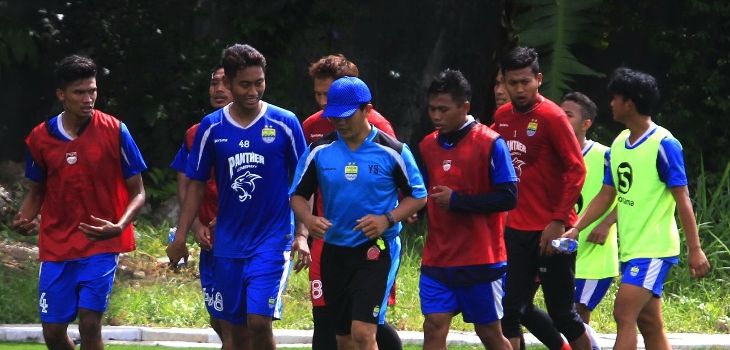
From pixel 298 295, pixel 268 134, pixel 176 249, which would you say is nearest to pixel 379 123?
pixel 268 134

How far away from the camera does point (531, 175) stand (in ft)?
31.6

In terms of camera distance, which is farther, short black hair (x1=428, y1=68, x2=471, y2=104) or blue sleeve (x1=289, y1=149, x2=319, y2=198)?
short black hair (x1=428, y1=68, x2=471, y2=104)

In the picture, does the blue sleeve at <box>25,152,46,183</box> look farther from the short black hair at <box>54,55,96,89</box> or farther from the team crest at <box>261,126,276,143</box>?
the team crest at <box>261,126,276,143</box>

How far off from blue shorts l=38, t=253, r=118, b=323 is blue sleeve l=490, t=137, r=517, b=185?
7.85 ft

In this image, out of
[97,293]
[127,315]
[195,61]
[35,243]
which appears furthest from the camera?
[195,61]

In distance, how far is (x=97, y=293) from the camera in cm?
913

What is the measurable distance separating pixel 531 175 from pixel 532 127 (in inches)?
12.2

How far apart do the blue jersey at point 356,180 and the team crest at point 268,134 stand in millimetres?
370

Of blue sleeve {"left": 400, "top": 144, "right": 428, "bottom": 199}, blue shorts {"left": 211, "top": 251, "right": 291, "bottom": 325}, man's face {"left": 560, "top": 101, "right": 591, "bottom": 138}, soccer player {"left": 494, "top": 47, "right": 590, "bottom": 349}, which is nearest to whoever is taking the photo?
blue sleeve {"left": 400, "top": 144, "right": 428, "bottom": 199}

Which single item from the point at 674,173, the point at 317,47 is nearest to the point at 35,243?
the point at 317,47

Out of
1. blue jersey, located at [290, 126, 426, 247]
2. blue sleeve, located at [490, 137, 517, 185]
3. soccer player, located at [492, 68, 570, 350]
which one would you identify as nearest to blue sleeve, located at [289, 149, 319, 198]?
blue jersey, located at [290, 126, 426, 247]

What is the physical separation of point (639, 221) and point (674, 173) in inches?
13.8

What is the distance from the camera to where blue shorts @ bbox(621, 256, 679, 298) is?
874 cm

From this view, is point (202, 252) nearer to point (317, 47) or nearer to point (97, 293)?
point (97, 293)
